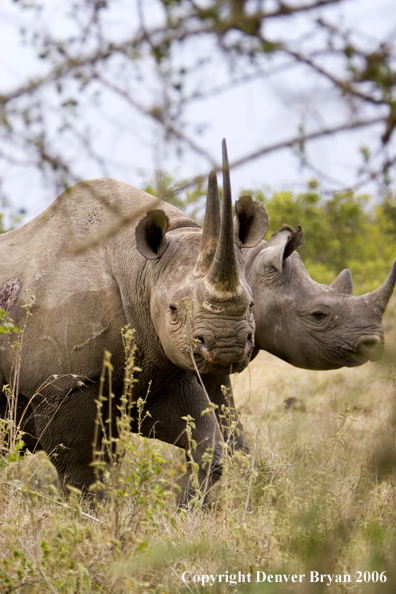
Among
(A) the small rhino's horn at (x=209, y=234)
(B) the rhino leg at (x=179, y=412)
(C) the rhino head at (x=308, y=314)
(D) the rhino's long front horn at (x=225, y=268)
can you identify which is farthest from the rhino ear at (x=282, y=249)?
(D) the rhino's long front horn at (x=225, y=268)

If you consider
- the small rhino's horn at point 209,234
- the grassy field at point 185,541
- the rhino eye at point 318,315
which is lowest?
the grassy field at point 185,541

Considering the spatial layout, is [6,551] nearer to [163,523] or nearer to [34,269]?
[163,523]

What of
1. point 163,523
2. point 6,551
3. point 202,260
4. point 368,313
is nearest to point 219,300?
point 202,260

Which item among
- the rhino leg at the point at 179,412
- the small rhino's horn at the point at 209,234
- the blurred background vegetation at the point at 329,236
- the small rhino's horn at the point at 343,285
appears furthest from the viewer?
the blurred background vegetation at the point at 329,236

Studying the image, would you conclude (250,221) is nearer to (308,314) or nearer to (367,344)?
(308,314)

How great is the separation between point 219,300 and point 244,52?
273 cm

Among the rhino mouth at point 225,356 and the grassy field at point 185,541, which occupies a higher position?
the rhino mouth at point 225,356

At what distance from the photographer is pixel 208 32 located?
7.08 feet

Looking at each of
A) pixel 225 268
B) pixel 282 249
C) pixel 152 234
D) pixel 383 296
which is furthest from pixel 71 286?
pixel 383 296

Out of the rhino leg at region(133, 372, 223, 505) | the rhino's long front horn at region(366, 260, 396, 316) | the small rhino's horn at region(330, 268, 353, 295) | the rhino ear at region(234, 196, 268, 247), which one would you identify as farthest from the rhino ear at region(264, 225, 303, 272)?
the rhino leg at region(133, 372, 223, 505)

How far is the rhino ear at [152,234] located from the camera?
543 centimetres

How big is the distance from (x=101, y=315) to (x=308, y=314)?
213 centimetres

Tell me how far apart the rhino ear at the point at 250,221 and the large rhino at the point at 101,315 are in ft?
0.03

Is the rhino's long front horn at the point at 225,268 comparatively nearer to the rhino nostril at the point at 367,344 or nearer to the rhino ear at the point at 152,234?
the rhino ear at the point at 152,234
